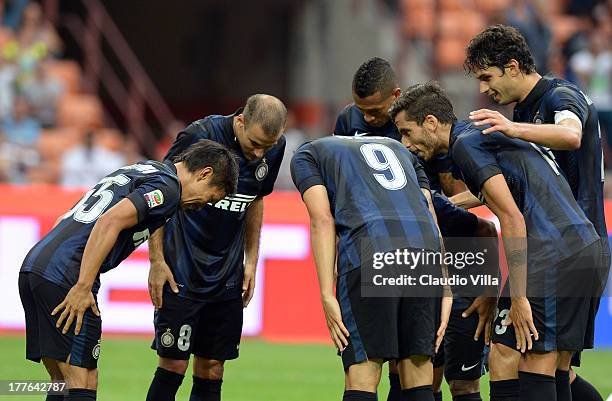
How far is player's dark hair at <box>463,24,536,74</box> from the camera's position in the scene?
590 cm

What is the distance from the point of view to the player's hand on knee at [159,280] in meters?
6.89

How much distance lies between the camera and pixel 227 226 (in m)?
7.02

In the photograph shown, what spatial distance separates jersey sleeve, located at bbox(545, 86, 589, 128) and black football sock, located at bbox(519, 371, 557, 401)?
137 cm

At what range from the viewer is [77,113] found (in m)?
17.2

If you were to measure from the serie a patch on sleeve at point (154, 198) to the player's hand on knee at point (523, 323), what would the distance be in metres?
1.96

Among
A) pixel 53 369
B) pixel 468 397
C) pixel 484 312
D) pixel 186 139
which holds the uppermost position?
pixel 186 139

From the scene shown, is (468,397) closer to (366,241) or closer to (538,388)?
(538,388)

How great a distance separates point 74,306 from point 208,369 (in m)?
1.46

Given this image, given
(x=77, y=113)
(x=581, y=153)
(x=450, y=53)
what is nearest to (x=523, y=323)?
(x=581, y=153)

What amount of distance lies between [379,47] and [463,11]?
6.63 ft

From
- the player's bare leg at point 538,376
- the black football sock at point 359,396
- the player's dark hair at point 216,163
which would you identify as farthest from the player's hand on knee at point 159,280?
the player's bare leg at point 538,376

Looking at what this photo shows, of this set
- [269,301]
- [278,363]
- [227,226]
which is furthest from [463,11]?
[227,226]

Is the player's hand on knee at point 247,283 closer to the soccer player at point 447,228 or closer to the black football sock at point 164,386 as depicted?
the black football sock at point 164,386

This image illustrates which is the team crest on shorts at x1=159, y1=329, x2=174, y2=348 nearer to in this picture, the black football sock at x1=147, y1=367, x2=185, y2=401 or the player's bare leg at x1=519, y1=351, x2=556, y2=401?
the black football sock at x1=147, y1=367, x2=185, y2=401
